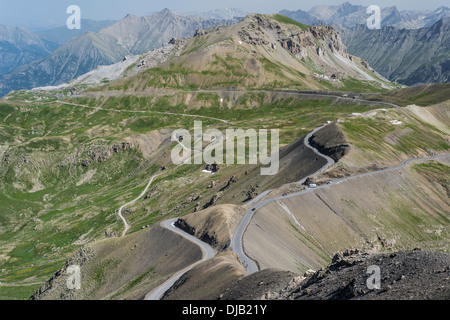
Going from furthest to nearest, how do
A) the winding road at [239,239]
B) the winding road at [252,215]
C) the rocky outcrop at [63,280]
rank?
the rocky outcrop at [63,280] < the winding road at [252,215] < the winding road at [239,239]

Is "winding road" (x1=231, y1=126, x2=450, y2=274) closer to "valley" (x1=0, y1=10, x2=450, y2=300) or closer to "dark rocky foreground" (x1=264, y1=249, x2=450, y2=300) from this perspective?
"valley" (x1=0, y1=10, x2=450, y2=300)

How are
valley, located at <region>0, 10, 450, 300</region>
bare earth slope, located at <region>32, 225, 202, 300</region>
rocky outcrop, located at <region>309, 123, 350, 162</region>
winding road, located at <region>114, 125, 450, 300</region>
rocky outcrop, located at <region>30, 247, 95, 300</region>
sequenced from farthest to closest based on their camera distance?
rocky outcrop, located at <region>309, 123, 350, 162</region> → rocky outcrop, located at <region>30, 247, 95, 300</region> → bare earth slope, located at <region>32, 225, 202, 300</region> → valley, located at <region>0, 10, 450, 300</region> → winding road, located at <region>114, 125, 450, 300</region>

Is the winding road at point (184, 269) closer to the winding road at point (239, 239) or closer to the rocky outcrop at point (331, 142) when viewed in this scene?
the winding road at point (239, 239)

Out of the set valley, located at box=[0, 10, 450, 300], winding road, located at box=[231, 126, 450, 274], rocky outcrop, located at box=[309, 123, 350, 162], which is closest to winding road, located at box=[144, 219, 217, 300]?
valley, located at box=[0, 10, 450, 300]

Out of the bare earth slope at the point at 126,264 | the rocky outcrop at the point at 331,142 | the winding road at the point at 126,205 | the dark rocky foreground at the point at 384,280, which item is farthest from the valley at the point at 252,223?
the dark rocky foreground at the point at 384,280

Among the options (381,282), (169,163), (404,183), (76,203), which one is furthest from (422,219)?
(76,203)

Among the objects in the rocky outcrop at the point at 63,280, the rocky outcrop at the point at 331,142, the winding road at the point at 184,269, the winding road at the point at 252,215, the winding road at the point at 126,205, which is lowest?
the winding road at the point at 126,205

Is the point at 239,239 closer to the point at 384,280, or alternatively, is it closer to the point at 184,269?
the point at 184,269

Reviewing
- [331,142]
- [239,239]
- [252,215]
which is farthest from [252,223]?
[331,142]
